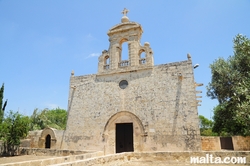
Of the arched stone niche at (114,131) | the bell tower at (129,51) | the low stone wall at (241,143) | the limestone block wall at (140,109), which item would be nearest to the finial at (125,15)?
the bell tower at (129,51)

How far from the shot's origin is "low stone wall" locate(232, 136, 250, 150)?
14906 millimetres

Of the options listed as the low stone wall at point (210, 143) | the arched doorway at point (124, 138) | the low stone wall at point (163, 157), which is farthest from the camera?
the arched doorway at point (124, 138)

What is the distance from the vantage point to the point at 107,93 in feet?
42.2

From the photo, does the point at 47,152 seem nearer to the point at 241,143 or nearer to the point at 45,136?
the point at 45,136

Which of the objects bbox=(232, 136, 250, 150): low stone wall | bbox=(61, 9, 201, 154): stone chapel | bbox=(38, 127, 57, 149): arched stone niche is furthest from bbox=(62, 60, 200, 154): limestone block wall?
bbox=(232, 136, 250, 150): low stone wall

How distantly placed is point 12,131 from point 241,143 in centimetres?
1839

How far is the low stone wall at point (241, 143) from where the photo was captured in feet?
48.9

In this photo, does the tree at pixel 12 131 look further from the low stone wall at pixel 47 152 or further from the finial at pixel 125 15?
the finial at pixel 125 15

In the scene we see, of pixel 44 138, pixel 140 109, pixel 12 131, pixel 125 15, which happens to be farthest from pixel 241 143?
pixel 12 131

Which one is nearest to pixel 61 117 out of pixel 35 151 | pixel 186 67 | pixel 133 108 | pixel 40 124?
pixel 40 124

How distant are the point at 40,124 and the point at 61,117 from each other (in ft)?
48.1

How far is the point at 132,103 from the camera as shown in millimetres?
11953

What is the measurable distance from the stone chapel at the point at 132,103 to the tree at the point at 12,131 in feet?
11.2

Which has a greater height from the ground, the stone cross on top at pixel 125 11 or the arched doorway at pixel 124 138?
the stone cross on top at pixel 125 11
